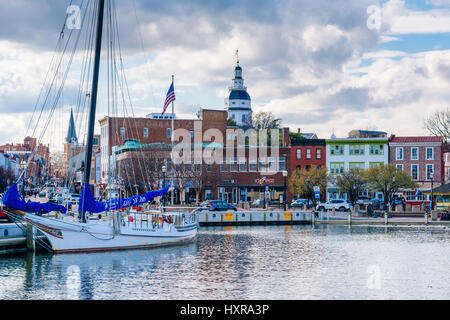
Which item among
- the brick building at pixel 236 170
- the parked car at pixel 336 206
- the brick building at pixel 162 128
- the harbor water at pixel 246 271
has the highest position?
the brick building at pixel 162 128

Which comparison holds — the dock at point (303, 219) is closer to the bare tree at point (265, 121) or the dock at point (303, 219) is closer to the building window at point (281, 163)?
the building window at point (281, 163)

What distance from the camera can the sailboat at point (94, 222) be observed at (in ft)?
134

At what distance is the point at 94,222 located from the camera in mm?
43250

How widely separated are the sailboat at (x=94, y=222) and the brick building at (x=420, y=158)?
59.7 metres

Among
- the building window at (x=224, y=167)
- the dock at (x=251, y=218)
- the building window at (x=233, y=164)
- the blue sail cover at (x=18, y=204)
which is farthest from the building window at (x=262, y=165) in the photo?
the blue sail cover at (x=18, y=204)

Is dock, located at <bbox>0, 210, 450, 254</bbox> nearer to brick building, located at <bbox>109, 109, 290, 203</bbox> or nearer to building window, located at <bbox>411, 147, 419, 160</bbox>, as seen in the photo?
brick building, located at <bbox>109, 109, 290, 203</bbox>

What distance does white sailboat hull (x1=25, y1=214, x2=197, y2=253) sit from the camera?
134 ft

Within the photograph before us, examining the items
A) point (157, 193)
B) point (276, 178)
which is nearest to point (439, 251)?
point (157, 193)

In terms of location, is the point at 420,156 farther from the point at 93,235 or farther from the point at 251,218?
the point at 93,235

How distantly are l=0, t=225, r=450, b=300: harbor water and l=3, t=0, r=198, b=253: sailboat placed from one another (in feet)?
3.26

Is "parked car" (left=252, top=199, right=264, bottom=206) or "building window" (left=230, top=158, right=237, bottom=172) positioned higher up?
"building window" (left=230, top=158, right=237, bottom=172)

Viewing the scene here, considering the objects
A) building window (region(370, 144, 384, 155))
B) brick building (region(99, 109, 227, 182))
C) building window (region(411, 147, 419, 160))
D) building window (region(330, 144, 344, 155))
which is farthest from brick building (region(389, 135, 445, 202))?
brick building (region(99, 109, 227, 182))
